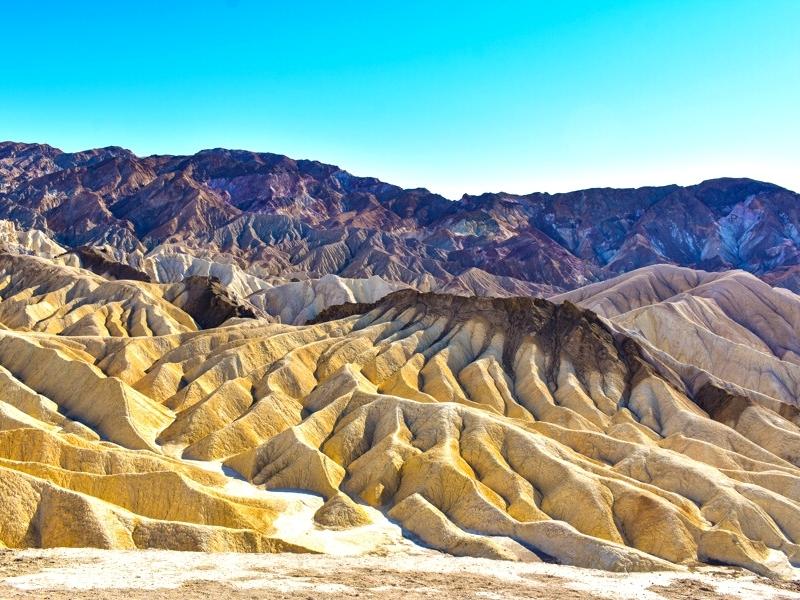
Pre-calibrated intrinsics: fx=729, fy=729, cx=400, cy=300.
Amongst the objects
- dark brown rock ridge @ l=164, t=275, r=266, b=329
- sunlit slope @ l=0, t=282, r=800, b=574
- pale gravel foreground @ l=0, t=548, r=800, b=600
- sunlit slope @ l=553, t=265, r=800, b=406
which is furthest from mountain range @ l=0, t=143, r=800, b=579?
dark brown rock ridge @ l=164, t=275, r=266, b=329

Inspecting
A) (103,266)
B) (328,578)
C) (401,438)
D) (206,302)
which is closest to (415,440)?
(401,438)

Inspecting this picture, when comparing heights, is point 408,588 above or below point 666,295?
below

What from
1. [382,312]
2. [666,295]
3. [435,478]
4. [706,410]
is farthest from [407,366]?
[666,295]

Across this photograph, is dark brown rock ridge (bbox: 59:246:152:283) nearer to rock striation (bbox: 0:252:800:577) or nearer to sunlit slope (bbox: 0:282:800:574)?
rock striation (bbox: 0:252:800:577)

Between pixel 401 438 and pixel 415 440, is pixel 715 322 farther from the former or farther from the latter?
pixel 401 438

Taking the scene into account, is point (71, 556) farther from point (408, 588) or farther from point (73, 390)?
point (73, 390)

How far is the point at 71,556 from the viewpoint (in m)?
32.6

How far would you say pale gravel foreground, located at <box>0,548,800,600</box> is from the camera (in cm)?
2872

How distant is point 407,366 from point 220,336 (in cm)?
2282

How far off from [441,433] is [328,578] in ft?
84.4

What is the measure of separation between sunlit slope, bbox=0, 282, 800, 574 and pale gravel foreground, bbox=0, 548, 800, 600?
8.80 ft

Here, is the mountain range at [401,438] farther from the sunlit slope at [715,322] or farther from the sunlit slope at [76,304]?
the sunlit slope at [715,322]

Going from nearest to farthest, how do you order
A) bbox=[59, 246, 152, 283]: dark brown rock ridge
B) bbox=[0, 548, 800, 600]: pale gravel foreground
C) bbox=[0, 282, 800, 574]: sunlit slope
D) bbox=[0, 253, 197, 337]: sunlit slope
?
bbox=[0, 548, 800, 600]: pale gravel foreground
bbox=[0, 282, 800, 574]: sunlit slope
bbox=[0, 253, 197, 337]: sunlit slope
bbox=[59, 246, 152, 283]: dark brown rock ridge

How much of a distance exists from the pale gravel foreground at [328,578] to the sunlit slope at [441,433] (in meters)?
2.68
